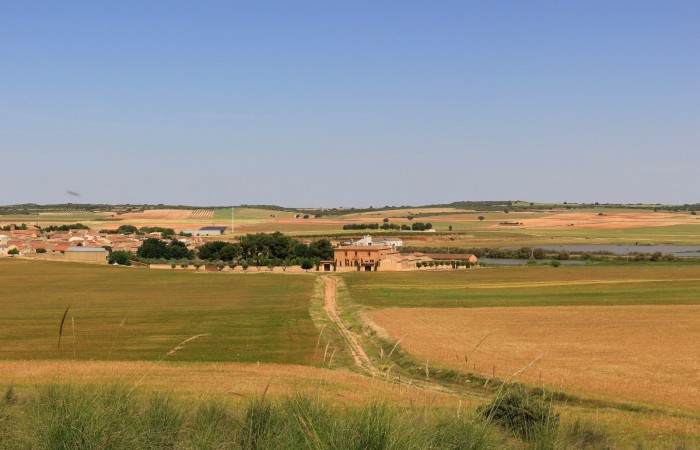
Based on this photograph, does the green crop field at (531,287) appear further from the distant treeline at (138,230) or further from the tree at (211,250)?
the distant treeline at (138,230)

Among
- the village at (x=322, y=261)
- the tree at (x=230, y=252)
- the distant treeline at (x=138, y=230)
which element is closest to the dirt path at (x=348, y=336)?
the village at (x=322, y=261)

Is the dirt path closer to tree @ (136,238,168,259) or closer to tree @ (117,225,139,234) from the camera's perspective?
tree @ (136,238,168,259)

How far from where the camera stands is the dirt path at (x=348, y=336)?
93.2ft

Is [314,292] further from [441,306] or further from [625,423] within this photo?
[625,423]

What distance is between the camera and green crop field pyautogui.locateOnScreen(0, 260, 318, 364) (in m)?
31.5

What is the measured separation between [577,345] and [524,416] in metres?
23.2

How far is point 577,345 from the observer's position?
31797mm

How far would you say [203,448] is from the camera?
8.15m

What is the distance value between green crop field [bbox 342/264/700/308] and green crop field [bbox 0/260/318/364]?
23.9 ft

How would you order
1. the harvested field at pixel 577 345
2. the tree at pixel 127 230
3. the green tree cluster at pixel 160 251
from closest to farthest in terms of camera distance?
the harvested field at pixel 577 345
the green tree cluster at pixel 160 251
the tree at pixel 127 230

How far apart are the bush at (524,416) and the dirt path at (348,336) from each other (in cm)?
1357

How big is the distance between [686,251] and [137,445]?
124 metres

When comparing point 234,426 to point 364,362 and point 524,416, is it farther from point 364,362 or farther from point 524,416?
point 364,362

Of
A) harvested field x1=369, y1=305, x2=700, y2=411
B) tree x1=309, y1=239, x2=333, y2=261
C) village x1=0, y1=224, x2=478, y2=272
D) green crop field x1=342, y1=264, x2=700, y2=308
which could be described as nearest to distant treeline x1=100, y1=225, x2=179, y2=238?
village x1=0, y1=224, x2=478, y2=272
